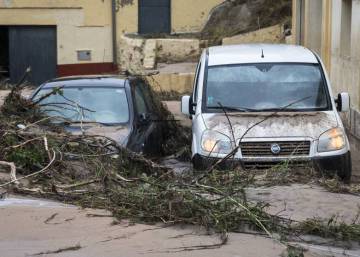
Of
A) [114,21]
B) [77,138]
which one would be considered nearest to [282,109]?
[77,138]

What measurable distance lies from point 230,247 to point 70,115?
4.66 meters

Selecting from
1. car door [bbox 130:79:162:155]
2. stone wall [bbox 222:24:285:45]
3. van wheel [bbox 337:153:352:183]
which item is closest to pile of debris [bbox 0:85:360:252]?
car door [bbox 130:79:162:155]

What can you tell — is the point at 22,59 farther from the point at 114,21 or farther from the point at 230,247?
the point at 230,247

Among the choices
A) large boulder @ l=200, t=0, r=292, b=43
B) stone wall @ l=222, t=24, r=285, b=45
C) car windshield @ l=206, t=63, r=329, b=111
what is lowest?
car windshield @ l=206, t=63, r=329, b=111

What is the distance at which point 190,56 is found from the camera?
2512 cm

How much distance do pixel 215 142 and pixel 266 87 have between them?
125cm

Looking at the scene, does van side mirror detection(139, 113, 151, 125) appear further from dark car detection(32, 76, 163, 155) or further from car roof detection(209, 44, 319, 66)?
car roof detection(209, 44, 319, 66)

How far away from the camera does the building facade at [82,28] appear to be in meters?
27.7

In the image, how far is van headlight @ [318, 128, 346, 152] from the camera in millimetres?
8328

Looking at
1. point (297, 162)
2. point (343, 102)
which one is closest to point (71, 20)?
point (343, 102)

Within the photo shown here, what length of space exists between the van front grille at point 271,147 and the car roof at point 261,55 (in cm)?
163

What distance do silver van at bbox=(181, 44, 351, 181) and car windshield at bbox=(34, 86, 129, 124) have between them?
2.93ft

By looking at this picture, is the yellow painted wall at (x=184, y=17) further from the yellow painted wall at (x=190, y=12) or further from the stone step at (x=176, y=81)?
the stone step at (x=176, y=81)

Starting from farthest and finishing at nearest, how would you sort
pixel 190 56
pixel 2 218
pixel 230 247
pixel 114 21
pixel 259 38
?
pixel 114 21 < pixel 190 56 < pixel 259 38 < pixel 2 218 < pixel 230 247
